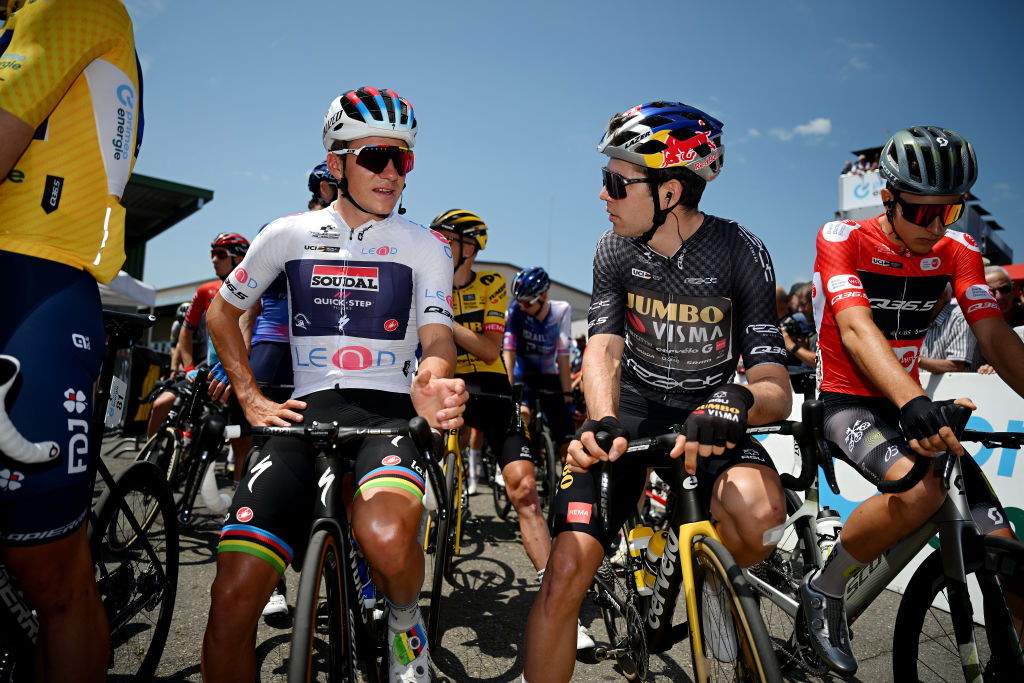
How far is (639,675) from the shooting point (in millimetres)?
2711

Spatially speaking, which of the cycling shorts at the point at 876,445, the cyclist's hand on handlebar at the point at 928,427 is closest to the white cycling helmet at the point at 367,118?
the cyclist's hand on handlebar at the point at 928,427

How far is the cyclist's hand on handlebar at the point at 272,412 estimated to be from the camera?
234 cm

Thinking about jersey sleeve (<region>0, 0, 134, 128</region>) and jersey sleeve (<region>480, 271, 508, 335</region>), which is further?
jersey sleeve (<region>480, 271, 508, 335</region>)

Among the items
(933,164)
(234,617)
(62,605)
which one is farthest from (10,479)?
(933,164)

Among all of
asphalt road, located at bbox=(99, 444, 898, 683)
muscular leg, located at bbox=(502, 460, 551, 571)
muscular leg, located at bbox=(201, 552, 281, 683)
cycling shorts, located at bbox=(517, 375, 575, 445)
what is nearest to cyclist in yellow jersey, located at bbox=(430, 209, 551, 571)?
muscular leg, located at bbox=(502, 460, 551, 571)

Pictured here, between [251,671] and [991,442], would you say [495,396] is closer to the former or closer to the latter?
[251,671]

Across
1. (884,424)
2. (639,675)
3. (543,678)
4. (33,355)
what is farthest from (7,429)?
(884,424)

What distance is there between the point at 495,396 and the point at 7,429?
3.10 meters

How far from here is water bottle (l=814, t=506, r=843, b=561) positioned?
3123 mm

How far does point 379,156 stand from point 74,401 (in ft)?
5.11

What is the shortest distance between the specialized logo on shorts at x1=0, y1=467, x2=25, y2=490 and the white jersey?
106 centimetres

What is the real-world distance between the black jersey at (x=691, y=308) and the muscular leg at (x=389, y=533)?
1.16m

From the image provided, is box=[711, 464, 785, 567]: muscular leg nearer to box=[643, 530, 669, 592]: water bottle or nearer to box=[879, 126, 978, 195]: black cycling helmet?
box=[643, 530, 669, 592]: water bottle

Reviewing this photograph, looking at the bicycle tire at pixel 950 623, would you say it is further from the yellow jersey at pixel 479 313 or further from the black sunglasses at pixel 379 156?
the yellow jersey at pixel 479 313
